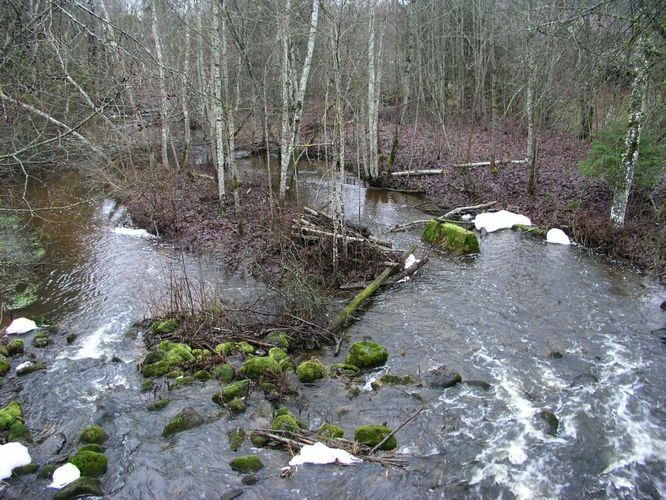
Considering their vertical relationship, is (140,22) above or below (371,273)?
above

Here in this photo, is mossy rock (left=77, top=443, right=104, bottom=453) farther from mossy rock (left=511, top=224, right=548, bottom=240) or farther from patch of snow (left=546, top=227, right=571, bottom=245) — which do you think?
mossy rock (left=511, top=224, right=548, bottom=240)

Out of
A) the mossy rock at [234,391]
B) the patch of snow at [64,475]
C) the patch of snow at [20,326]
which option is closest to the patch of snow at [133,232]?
the patch of snow at [20,326]

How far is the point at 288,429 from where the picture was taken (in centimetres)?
639

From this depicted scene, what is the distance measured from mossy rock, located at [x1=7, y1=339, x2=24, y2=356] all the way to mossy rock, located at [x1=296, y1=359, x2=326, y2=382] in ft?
16.7

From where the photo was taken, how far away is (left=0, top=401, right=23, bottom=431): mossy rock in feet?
21.3

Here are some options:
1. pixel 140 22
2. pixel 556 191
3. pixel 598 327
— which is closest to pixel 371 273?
pixel 598 327

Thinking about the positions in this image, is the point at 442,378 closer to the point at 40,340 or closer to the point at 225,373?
the point at 225,373

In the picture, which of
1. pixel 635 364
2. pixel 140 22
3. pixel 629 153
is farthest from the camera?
pixel 140 22

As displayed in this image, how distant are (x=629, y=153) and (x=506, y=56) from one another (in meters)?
17.8

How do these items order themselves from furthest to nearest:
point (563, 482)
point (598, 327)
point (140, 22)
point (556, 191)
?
point (140, 22) → point (556, 191) → point (598, 327) → point (563, 482)

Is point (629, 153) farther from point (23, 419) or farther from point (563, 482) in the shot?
point (23, 419)

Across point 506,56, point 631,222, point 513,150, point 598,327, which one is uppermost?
point 506,56

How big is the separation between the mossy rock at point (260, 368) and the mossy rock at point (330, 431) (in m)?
1.40

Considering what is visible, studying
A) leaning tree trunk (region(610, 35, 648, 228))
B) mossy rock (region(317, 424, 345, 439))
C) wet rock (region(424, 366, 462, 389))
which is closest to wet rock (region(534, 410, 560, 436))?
wet rock (region(424, 366, 462, 389))
